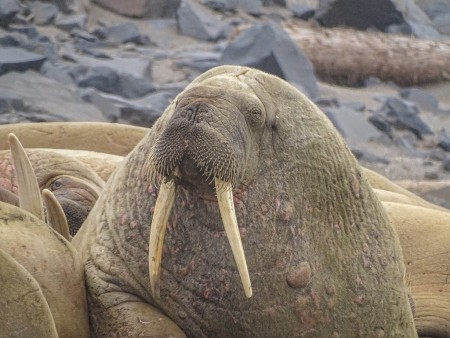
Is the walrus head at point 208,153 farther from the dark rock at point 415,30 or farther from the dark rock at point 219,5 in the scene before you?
the dark rock at point 415,30

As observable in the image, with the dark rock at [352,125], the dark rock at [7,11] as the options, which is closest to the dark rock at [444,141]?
the dark rock at [352,125]

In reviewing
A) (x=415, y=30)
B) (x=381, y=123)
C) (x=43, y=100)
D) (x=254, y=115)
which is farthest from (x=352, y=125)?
(x=254, y=115)

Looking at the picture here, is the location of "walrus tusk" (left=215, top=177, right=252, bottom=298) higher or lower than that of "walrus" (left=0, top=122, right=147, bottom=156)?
higher

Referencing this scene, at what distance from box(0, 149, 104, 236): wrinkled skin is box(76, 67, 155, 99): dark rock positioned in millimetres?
4375

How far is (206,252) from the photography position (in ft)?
14.3

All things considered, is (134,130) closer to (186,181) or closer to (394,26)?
(186,181)

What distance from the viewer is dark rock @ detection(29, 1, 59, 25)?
12.6 meters

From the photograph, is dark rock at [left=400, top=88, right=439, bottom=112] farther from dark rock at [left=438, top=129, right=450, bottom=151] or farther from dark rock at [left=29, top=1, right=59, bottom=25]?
dark rock at [left=29, top=1, right=59, bottom=25]

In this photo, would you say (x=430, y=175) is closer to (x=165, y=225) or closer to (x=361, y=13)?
(x=361, y=13)

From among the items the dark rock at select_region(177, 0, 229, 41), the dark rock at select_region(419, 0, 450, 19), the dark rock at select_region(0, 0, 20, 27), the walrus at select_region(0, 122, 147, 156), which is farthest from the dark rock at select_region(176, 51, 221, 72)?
the dark rock at select_region(419, 0, 450, 19)

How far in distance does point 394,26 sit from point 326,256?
40.9ft

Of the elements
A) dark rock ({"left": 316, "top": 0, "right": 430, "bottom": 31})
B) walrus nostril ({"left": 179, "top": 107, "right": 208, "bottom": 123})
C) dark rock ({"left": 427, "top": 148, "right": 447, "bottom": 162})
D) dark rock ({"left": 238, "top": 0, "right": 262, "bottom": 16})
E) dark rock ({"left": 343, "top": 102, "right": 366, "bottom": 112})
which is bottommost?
dark rock ({"left": 316, "top": 0, "right": 430, "bottom": 31})

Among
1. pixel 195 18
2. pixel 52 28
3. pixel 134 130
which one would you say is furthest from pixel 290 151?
pixel 195 18

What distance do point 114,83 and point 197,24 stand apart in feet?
11.0
